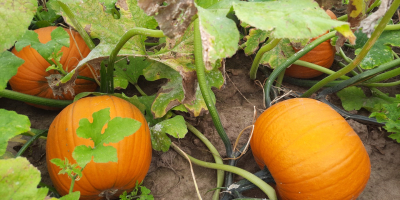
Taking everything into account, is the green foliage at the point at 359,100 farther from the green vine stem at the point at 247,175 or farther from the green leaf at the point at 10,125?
the green leaf at the point at 10,125

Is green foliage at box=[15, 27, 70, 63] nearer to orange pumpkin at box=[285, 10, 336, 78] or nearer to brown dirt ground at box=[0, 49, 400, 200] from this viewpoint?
brown dirt ground at box=[0, 49, 400, 200]

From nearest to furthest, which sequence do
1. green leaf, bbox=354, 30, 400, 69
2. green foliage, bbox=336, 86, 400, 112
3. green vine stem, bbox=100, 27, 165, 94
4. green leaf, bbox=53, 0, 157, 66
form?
green vine stem, bbox=100, 27, 165, 94, green leaf, bbox=53, 0, 157, 66, green leaf, bbox=354, 30, 400, 69, green foliage, bbox=336, 86, 400, 112

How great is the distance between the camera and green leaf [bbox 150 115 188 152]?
4.21 ft

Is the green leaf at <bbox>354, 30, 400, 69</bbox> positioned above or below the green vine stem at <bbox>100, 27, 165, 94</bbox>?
below

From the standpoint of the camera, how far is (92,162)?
108 cm

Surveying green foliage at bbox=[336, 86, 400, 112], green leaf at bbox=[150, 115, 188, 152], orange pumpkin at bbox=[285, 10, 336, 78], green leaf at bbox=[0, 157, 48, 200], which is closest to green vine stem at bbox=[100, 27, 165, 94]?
green leaf at bbox=[150, 115, 188, 152]

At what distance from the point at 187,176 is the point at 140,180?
253 millimetres

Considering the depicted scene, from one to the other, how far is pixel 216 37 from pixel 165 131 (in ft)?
2.02

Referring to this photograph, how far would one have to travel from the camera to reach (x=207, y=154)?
4.83ft

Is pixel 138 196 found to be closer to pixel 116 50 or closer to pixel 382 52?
pixel 116 50

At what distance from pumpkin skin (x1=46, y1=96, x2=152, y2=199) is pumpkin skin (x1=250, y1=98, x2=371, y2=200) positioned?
0.53 meters

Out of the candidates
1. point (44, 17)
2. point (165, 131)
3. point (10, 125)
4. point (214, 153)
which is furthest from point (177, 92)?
point (44, 17)

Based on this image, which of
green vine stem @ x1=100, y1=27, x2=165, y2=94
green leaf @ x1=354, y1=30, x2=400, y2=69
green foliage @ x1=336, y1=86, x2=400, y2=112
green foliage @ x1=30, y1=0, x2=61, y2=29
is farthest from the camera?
green foliage @ x1=30, y1=0, x2=61, y2=29

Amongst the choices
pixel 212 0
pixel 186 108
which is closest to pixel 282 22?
pixel 212 0
